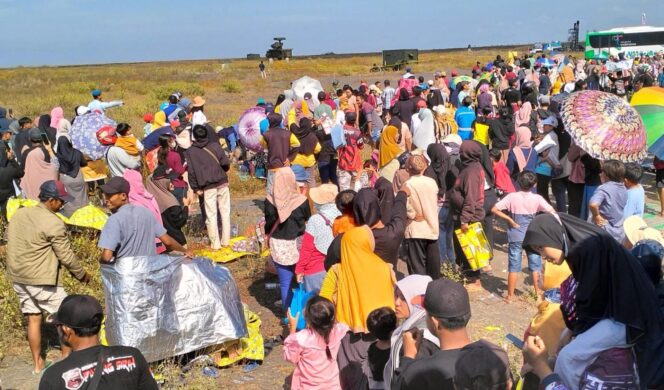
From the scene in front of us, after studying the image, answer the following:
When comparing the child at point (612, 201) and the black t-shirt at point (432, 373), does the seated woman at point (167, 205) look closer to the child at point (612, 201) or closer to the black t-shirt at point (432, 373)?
the child at point (612, 201)

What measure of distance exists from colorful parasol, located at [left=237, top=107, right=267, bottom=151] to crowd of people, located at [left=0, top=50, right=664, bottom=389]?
53cm

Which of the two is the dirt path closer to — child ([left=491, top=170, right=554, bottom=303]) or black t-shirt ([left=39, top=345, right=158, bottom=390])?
child ([left=491, top=170, right=554, bottom=303])

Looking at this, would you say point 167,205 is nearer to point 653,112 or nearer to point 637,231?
point 637,231

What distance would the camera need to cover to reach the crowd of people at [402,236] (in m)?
Answer: 2.91

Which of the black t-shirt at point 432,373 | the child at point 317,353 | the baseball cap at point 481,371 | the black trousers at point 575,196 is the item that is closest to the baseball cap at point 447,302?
the black t-shirt at point 432,373

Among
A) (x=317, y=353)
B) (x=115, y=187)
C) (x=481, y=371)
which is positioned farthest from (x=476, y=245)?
(x=481, y=371)

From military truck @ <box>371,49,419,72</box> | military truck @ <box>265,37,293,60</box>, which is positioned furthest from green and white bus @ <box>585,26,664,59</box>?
military truck @ <box>265,37,293,60</box>

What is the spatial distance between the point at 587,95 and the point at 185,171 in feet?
17.7

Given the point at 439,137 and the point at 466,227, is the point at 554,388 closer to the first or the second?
the point at 466,227

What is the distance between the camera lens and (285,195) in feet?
20.9

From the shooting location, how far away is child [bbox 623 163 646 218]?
6.16m

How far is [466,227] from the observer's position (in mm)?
6934

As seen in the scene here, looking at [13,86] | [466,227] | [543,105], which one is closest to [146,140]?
[466,227]

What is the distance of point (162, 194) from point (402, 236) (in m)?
3.42
